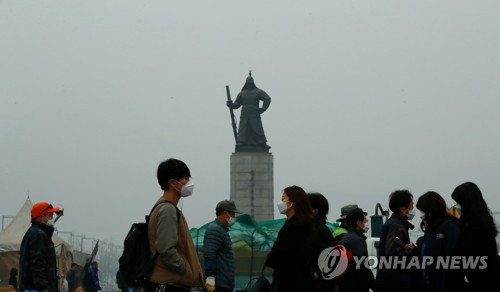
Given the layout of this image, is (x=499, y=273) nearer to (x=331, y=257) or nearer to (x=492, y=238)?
(x=492, y=238)

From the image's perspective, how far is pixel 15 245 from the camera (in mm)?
30562

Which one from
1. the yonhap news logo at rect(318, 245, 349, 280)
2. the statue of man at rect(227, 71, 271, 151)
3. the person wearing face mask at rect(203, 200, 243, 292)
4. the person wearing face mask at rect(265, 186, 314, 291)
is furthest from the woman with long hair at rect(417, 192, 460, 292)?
the statue of man at rect(227, 71, 271, 151)

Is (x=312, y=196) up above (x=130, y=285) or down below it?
above

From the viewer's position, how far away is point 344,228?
31.7 ft

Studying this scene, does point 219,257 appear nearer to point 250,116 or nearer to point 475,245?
point 475,245

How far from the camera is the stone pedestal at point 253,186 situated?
38.2 metres

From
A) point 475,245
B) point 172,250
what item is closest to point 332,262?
point 475,245

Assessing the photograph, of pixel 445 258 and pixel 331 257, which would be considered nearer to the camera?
pixel 331 257

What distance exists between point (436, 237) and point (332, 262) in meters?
1.24

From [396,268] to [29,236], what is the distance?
284cm

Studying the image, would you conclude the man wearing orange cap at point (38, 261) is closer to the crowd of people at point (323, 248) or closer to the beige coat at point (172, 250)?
the crowd of people at point (323, 248)

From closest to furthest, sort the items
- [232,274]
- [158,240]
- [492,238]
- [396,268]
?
[158,240] < [492,238] < [396,268] < [232,274]

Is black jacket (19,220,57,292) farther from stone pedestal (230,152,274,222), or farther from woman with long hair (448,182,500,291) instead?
stone pedestal (230,152,274,222)

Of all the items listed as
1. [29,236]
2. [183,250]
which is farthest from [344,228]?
[183,250]
